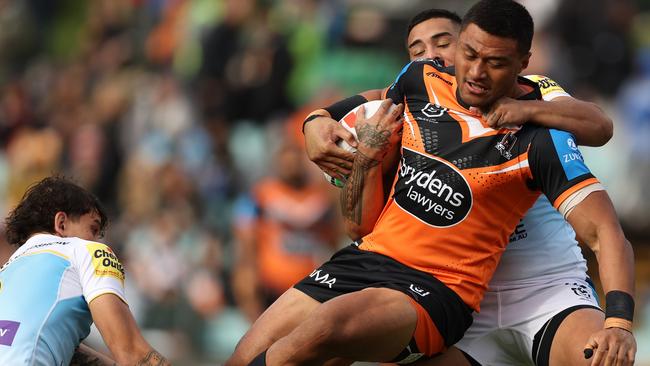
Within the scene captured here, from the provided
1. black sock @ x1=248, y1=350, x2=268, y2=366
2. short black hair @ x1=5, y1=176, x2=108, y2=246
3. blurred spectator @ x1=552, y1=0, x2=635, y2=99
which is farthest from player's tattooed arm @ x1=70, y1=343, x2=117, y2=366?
blurred spectator @ x1=552, y1=0, x2=635, y2=99

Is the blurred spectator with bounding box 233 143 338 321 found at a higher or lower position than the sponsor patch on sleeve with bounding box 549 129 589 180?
lower

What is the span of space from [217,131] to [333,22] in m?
1.84

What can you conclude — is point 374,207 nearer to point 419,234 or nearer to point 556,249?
point 419,234

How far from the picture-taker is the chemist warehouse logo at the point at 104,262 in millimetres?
5500

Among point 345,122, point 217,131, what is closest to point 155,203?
point 217,131

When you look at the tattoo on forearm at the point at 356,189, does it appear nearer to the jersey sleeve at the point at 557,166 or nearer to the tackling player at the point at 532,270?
the tackling player at the point at 532,270

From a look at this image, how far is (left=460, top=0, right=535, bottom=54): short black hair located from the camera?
5.41m

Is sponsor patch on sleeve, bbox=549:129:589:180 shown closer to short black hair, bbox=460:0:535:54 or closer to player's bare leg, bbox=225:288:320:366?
short black hair, bbox=460:0:535:54

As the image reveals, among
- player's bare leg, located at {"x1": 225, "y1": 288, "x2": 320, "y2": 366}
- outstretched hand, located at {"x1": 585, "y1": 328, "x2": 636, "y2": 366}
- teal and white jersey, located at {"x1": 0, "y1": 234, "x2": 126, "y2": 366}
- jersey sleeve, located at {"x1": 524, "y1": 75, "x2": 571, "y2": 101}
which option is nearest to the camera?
outstretched hand, located at {"x1": 585, "y1": 328, "x2": 636, "y2": 366}

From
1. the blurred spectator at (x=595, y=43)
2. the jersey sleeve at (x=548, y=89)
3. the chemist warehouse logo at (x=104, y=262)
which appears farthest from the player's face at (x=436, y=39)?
the blurred spectator at (x=595, y=43)

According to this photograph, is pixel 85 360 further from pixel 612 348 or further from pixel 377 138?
pixel 612 348

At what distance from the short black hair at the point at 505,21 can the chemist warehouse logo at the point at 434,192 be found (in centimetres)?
68

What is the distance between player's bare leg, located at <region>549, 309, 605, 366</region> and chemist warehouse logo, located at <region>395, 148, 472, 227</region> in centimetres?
78

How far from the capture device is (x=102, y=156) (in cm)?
1388
